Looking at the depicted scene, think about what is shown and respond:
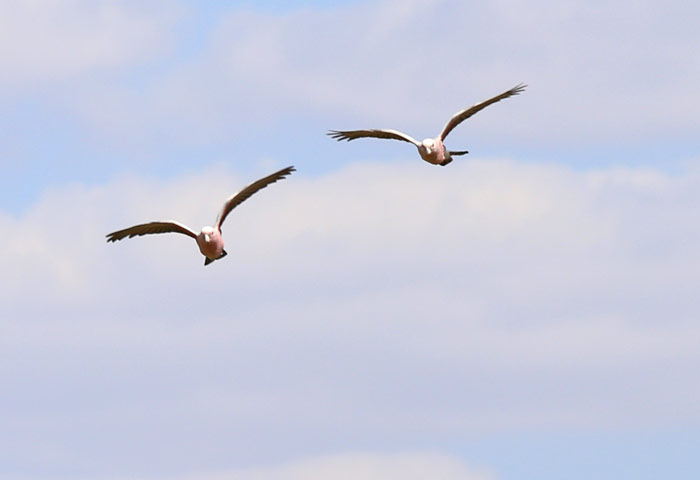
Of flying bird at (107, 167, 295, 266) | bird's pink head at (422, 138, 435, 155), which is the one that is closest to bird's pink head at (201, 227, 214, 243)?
flying bird at (107, 167, 295, 266)

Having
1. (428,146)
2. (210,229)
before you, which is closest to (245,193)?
(210,229)

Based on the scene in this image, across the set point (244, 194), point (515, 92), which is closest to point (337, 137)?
point (515, 92)

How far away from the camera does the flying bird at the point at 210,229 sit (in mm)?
59625

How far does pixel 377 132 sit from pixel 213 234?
1298 centimetres

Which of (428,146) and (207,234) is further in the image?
(428,146)

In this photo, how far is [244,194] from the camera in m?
60.8

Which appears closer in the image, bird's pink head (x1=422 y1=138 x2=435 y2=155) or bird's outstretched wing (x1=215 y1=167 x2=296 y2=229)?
bird's outstretched wing (x1=215 y1=167 x2=296 y2=229)

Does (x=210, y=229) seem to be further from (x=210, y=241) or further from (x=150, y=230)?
(x=150, y=230)

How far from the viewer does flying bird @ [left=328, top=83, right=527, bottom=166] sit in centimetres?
6775

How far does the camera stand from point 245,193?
60.8 metres

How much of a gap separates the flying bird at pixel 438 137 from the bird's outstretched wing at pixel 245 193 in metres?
8.63

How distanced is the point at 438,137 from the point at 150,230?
12044 millimetres

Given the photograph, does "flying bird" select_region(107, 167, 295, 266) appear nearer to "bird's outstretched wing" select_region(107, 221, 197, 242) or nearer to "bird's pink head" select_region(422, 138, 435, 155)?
"bird's outstretched wing" select_region(107, 221, 197, 242)

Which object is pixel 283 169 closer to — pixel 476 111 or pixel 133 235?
pixel 133 235
